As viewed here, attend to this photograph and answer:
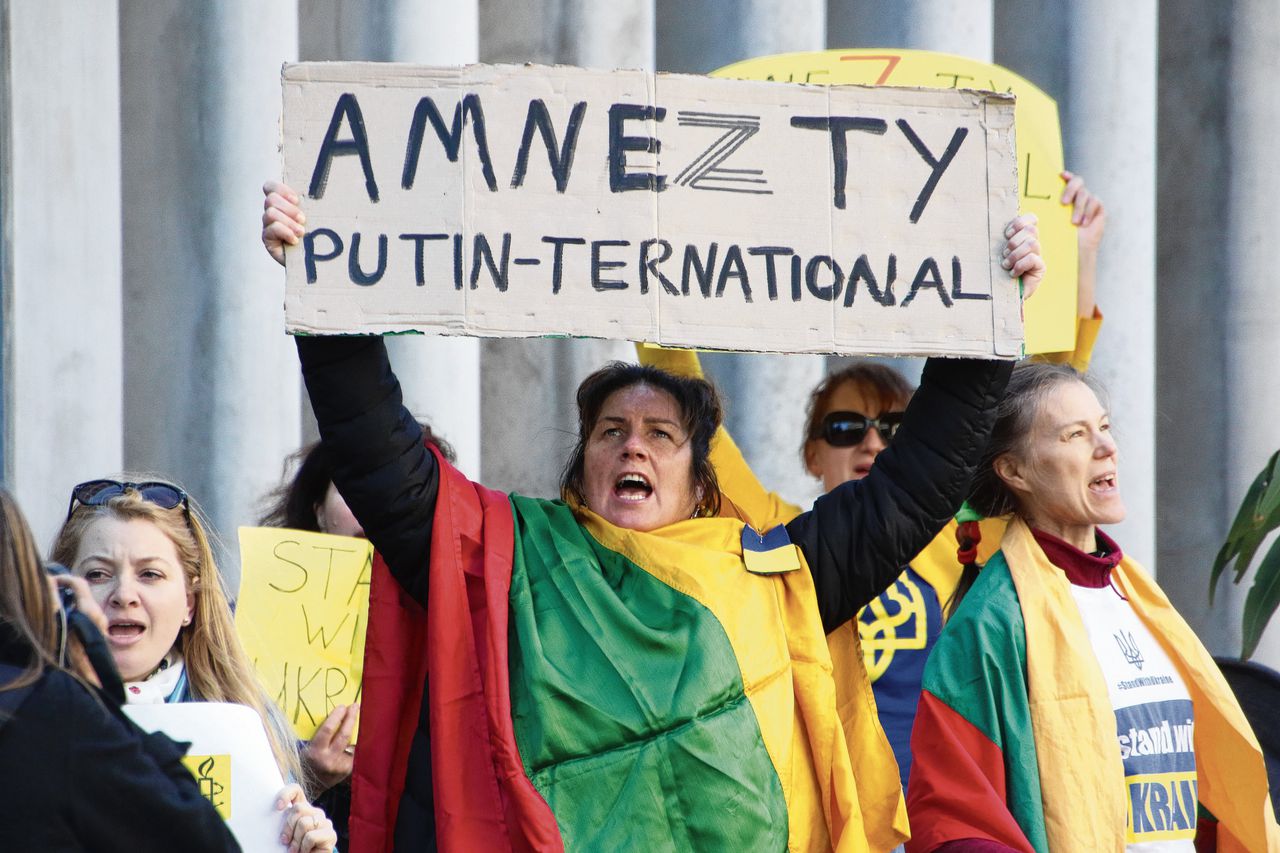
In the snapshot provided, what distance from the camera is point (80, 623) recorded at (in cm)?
216

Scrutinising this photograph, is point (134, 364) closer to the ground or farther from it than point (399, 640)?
farther from it

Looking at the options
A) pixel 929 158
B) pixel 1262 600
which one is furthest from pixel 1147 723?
pixel 1262 600

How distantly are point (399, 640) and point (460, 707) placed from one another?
20cm

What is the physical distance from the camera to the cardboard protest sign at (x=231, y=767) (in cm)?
252

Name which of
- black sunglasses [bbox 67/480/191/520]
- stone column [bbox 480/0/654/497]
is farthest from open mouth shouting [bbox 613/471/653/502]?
stone column [bbox 480/0/654/497]

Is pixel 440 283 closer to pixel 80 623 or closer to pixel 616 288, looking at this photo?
pixel 616 288

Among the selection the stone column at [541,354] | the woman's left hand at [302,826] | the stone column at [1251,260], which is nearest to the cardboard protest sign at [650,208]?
the woman's left hand at [302,826]

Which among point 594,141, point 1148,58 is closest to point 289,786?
point 594,141

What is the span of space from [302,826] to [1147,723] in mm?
1546

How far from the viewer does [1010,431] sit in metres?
3.33

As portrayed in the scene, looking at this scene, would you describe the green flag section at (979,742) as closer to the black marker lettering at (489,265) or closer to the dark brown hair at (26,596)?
the black marker lettering at (489,265)

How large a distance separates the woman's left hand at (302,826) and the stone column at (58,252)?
301cm

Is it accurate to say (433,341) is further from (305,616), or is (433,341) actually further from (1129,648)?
(1129,648)

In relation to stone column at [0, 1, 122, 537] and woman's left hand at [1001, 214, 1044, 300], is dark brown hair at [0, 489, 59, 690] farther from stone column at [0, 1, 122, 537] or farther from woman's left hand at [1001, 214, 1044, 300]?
stone column at [0, 1, 122, 537]
